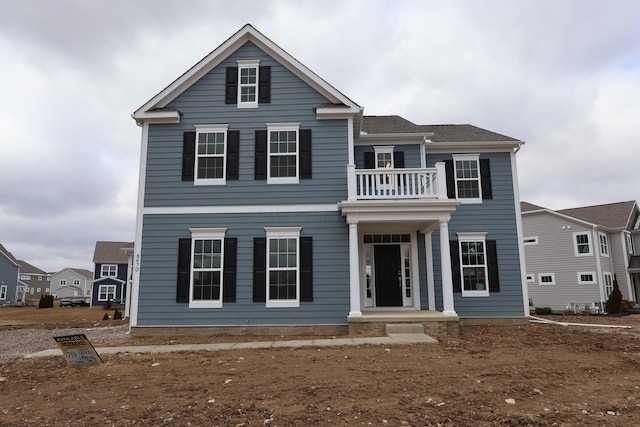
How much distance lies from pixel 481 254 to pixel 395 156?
4.25m

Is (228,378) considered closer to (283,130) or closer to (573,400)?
(573,400)

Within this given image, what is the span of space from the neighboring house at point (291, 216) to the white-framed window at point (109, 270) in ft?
121

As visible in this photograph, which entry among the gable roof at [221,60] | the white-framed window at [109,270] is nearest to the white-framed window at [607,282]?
the gable roof at [221,60]

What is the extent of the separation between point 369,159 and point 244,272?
5.59 meters

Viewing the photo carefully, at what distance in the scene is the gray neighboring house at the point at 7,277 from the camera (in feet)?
156

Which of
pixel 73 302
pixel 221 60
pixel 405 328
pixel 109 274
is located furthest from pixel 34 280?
pixel 405 328

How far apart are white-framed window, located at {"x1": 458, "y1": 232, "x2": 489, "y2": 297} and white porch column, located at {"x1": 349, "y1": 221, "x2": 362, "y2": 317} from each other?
14.0 ft

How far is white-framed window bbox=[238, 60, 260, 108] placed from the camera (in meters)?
13.6

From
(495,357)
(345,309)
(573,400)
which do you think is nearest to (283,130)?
(345,309)

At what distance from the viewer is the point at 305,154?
1316 centimetres

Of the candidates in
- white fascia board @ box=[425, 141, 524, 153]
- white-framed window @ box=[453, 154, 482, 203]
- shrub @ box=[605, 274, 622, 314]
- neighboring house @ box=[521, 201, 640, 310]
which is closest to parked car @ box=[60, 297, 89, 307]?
neighboring house @ box=[521, 201, 640, 310]

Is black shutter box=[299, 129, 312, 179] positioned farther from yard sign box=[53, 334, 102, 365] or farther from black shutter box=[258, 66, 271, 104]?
yard sign box=[53, 334, 102, 365]

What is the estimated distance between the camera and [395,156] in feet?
48.9

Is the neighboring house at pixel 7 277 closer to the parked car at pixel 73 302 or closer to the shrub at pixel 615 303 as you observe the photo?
the parked car at pixel 73 302
